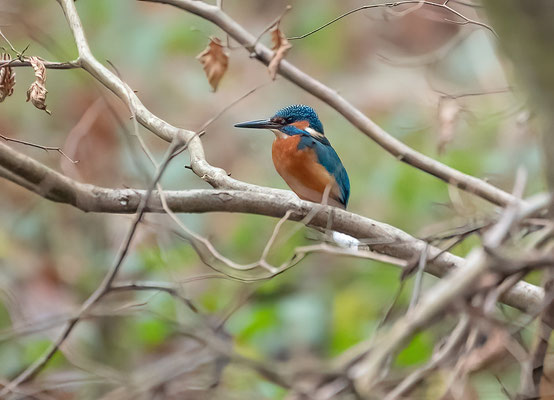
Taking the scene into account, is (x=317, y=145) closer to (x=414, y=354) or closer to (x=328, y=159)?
(x=328, y=159)

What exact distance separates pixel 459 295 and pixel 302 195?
88.7 inches

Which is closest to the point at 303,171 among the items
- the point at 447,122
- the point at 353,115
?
the point at 353,115

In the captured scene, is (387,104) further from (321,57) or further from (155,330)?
(155,330)

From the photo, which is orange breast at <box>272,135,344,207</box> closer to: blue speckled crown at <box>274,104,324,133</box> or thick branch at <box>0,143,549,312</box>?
blue speckled crown at <box>274,104,324,133</box>

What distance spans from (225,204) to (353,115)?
2.88ft

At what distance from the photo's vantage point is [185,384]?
143 cm

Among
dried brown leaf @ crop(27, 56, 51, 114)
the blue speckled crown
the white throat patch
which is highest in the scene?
the blue speckled crown

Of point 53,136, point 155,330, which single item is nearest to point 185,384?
point 155,330

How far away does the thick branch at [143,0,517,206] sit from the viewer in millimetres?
2557

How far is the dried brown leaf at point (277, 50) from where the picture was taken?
93.7 inches

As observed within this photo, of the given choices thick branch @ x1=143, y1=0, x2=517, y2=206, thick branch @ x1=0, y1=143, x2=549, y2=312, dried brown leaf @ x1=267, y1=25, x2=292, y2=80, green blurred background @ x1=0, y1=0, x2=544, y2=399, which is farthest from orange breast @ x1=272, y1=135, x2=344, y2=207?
thick branch @ x1=0, y1=143, x2=549, y2=312

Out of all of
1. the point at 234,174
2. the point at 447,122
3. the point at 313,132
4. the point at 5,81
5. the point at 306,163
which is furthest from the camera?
the point at 234,174

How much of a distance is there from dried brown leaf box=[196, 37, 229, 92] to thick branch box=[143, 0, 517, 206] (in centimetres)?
16

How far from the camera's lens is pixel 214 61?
2514 mm
